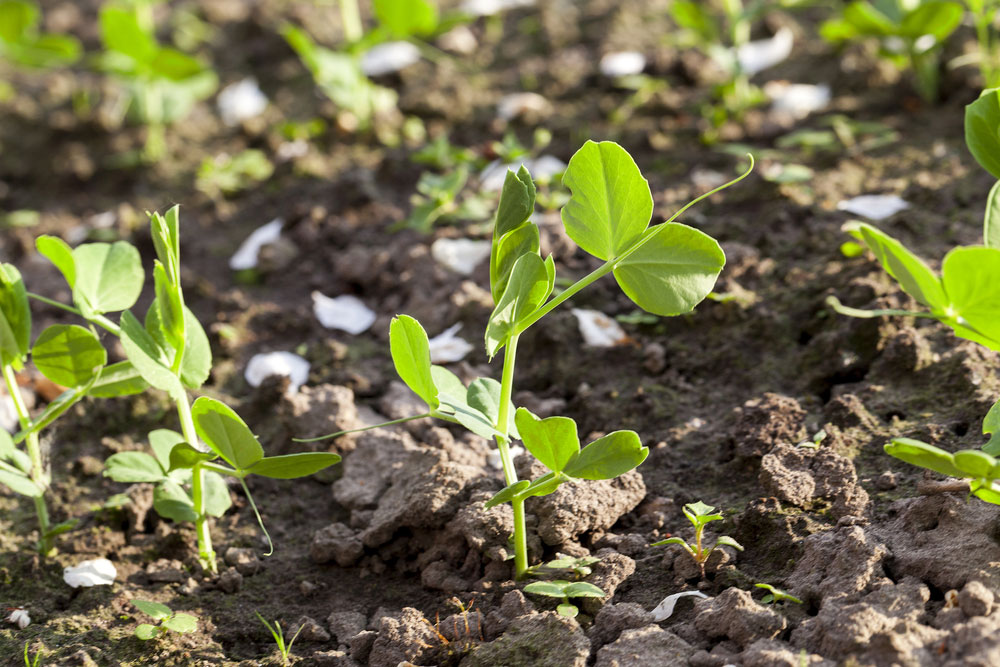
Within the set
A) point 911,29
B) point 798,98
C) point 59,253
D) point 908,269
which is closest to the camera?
point 908,269

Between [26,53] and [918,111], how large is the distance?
2.82m

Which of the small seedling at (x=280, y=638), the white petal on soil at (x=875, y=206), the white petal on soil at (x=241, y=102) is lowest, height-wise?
the small seedling at (x=280, y=638)

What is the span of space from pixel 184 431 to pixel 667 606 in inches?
30.2

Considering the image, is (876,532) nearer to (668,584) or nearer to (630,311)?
A: (668,584)

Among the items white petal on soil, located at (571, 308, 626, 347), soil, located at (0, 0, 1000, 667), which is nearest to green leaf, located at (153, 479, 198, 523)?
soil, located at (0, 0, 1000, 667)

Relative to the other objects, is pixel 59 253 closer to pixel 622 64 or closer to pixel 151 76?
pixel 151 76

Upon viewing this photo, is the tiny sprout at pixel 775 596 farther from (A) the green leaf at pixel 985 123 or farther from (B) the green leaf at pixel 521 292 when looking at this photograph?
(A) the green leaf at pixel 985 123

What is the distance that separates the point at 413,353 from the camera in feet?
4.26

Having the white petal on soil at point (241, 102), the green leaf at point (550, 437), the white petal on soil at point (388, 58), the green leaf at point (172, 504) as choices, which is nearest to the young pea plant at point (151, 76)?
the white petal on soil at point (241, 102)

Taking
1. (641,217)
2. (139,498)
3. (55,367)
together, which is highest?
(641,217)

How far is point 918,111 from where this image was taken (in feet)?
8.42

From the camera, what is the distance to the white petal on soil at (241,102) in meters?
3.16

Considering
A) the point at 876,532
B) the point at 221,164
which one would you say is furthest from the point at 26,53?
the point at 876,532

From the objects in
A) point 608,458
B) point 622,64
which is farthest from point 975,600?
point 622,64
